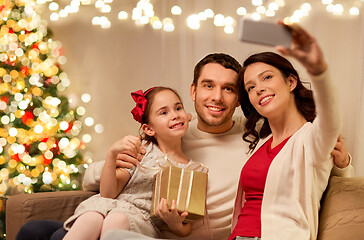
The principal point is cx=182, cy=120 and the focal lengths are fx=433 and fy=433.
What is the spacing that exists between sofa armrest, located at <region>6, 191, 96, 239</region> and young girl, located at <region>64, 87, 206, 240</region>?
0.74 ft

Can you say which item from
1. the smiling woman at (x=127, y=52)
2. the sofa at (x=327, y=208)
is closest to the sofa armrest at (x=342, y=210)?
the sofa at (x=327, y=208)

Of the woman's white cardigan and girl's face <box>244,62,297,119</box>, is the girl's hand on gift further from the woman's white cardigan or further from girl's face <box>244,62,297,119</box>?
girl's face <box>244,62,297,119</box>

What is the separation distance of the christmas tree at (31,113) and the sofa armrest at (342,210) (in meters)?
1.80

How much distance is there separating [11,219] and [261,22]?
1391 mm

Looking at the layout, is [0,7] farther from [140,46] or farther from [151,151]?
[151,151]

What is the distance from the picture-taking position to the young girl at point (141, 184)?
1.54 metres

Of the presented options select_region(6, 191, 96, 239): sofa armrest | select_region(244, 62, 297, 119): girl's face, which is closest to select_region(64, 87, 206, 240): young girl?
select_region(6, 191, 96, 239): sofa armrest

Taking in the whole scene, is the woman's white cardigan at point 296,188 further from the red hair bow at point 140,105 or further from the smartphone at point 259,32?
the red hair bow at point 140,105

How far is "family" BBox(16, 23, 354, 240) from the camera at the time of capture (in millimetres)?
1381

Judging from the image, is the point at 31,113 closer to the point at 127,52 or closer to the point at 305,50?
the point at 127,52

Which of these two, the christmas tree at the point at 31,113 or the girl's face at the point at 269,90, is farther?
the christmas tree at the point at 31,113

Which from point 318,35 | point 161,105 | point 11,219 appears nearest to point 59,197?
point 11,219

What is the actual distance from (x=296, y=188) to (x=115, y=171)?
2.19ft

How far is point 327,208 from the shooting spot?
4.81ft
